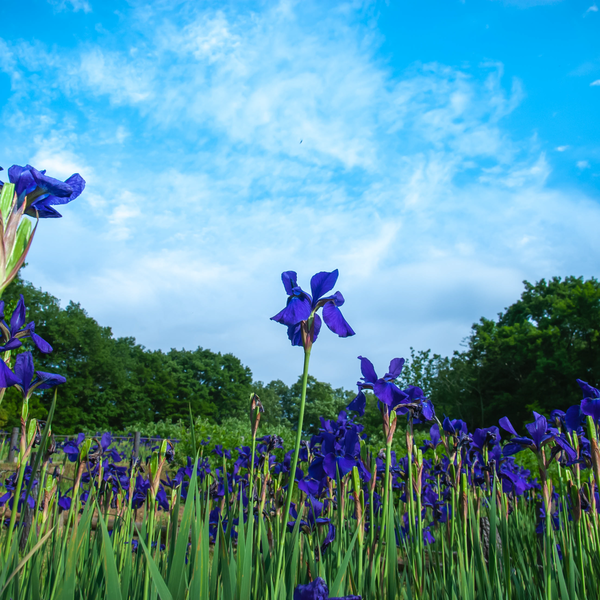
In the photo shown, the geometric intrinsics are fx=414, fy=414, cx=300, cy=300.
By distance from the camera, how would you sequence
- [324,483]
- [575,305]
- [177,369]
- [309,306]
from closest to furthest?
[309,306]
[324,483]
[575,305]
[177,369]

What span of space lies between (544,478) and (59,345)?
131 feet

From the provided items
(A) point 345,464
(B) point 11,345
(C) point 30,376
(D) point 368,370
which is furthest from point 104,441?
(D) point 368,370

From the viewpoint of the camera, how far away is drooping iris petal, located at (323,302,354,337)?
4.95 feet

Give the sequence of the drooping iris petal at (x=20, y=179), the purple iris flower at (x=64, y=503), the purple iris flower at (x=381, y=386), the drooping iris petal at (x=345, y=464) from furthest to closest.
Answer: the purple iris flower at (x=64, y=503)
the drooping iris petal at (x=345, y=464)
the purple iris flower at (x=381, y=386)
the drooping iris petal at (x=20, y=179)

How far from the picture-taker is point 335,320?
4.97 ft

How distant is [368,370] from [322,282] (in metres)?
0.66

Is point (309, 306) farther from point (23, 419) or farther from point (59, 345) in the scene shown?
point (59, 345)

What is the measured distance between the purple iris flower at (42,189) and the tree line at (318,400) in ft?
58.9

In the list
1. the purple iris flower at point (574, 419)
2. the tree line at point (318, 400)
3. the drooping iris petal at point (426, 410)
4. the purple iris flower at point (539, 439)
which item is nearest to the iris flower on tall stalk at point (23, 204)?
the drooping iris petal at point (426, 410)

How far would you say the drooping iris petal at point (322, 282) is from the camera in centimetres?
150

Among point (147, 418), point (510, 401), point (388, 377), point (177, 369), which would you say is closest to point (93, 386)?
point (147, 418)

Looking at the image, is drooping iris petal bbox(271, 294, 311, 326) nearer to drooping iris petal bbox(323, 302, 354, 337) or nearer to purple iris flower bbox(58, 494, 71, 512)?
drooping iris petal bbox(323, 302, 354, 337)

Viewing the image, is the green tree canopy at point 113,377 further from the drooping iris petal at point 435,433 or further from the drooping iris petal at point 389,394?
the drooping iris petal at point 389,394

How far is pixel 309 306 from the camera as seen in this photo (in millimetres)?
1449
